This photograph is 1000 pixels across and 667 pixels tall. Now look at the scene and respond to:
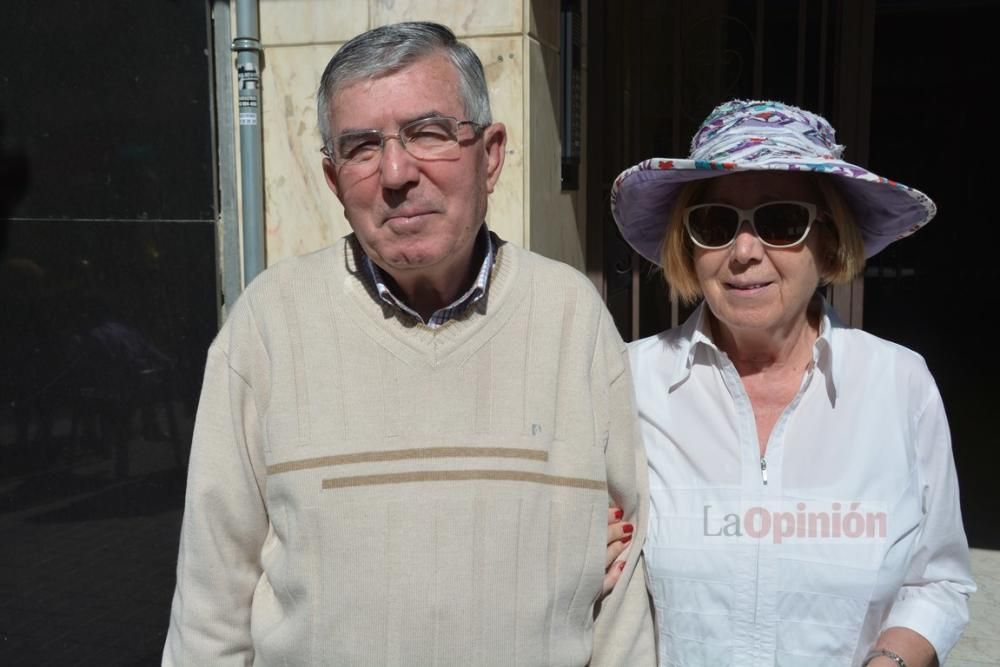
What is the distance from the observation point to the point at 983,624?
4.22 m

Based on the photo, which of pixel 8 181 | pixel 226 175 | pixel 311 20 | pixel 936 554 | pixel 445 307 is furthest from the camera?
pixel 226 175

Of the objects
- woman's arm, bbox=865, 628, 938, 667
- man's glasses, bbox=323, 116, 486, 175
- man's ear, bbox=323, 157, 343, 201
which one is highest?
man's glasses, bbox=323, 116, 486, 175

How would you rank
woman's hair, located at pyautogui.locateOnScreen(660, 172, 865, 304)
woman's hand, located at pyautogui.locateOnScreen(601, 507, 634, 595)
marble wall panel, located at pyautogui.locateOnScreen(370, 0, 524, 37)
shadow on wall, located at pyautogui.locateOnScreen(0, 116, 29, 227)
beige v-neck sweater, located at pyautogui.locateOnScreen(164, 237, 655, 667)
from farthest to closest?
marble wall panel, located at pyautogui.locateOnScreen(370, 0, 524, 37)
shadow on wall, located at pyautogui.locateOnScreen(0, 116, 29, 227)
woman's hair, located at pyautogui.locateOnScreen(660, 172, 865, 304)
woman's hand, located at pyautogui.locateOnScreen(601, 507, 634, 595)
beige v-neck sweater, located at pyautogui.locateOnScreen(164, 237, 655, 667)

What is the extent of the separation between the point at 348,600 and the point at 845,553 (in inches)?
37.5

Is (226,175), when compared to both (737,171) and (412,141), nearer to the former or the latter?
(412,141)

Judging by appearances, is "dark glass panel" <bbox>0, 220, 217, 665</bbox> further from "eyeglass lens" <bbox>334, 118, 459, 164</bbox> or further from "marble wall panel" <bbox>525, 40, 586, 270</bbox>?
"eyeglass lens" <bbox>334, 118, 459, 164</bbox>

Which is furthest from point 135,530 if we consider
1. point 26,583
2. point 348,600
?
point 348,600

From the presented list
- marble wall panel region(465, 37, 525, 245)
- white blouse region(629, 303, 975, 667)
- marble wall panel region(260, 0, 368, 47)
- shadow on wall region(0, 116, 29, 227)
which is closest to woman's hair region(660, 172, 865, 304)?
white blouse region(629, 303, 975, 667)

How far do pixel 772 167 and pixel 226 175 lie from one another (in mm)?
2706

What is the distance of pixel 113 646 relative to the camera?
12.3 feet

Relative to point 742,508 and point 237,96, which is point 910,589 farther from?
point 237,96

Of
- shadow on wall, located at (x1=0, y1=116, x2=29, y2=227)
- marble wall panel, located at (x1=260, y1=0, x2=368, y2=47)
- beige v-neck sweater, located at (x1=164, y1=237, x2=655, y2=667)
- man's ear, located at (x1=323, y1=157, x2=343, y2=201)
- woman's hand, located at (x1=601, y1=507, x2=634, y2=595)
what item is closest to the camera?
beige v-neck sweater, located at (x1=164, y1=237, x2=655, y2=667)

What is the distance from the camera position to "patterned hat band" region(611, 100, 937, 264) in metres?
1.78

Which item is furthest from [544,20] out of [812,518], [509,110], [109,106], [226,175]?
[812,518]
